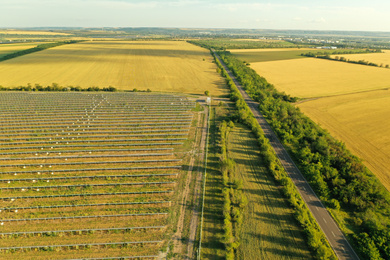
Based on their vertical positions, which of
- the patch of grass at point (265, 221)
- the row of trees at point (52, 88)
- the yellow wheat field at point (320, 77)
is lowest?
the patch of grass at point (265, 221)

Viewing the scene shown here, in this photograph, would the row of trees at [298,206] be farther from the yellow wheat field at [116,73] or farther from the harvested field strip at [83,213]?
the yellow wheat field at [116,73]

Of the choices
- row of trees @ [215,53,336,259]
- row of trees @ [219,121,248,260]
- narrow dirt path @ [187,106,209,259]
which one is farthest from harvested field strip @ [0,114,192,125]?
row of trees @ [215,53,336,259]

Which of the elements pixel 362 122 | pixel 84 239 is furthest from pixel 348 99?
pixel 84 239

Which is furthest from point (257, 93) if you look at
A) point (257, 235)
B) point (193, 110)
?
point (257, 235)

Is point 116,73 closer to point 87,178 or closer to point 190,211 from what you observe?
point 87,178

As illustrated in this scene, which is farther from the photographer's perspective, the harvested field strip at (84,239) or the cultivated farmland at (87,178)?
the cultivated farmland at (87,178)

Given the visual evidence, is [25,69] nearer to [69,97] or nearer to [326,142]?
[69,97]

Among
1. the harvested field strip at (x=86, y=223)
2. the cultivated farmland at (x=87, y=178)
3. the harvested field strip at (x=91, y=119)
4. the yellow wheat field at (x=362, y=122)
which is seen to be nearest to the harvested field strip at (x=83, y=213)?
the cultivated farmland at (x=87, y=178)
